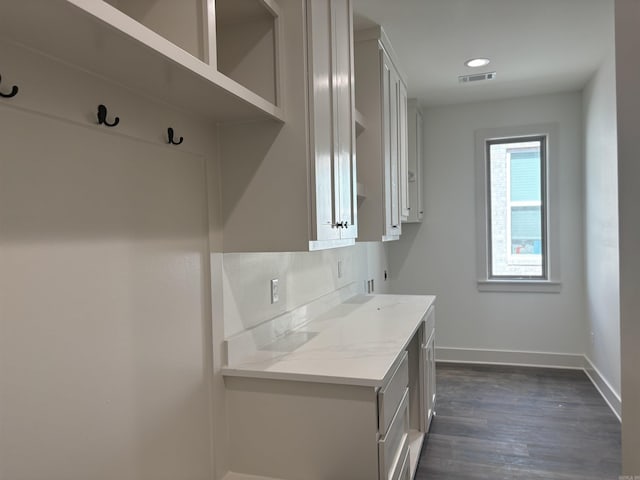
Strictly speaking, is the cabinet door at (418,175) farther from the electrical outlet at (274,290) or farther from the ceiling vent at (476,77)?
the electrical outlet at (274,290)

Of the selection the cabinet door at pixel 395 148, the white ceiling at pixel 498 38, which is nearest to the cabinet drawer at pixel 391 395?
the cabinet door at pixel 395 148

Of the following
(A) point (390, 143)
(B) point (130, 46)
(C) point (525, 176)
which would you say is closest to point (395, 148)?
(A) point (390, 143)

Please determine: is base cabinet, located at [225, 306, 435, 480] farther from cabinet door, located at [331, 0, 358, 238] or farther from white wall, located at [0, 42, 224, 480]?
cabinet door, located at [331, 0, 358, 238]

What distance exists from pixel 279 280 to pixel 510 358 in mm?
3200

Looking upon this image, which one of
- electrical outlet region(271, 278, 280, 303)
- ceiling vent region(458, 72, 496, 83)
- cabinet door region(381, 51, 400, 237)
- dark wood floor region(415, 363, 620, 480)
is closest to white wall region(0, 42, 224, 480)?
electrical outlet region(271, 278, 280, 303)

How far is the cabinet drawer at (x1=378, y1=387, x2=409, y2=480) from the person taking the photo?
149cm

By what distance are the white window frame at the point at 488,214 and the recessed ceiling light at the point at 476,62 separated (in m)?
1.15

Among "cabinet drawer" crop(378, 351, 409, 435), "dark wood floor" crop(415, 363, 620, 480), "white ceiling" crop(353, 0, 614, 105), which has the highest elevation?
"white ceiling" crop(353, 0, 614, 105)

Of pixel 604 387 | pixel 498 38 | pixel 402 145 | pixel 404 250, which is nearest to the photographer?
pixel 498 38

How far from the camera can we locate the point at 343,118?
2012 millimetres

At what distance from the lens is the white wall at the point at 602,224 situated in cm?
313

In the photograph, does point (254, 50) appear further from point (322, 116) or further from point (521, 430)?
point (521, 430)

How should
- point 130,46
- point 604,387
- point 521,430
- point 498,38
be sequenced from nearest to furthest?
1. point 130,46
2. point 498,38
3. point 521,430
4. point 604,387

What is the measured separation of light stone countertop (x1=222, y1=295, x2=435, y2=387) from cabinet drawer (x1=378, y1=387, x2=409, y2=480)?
9.0 inches
